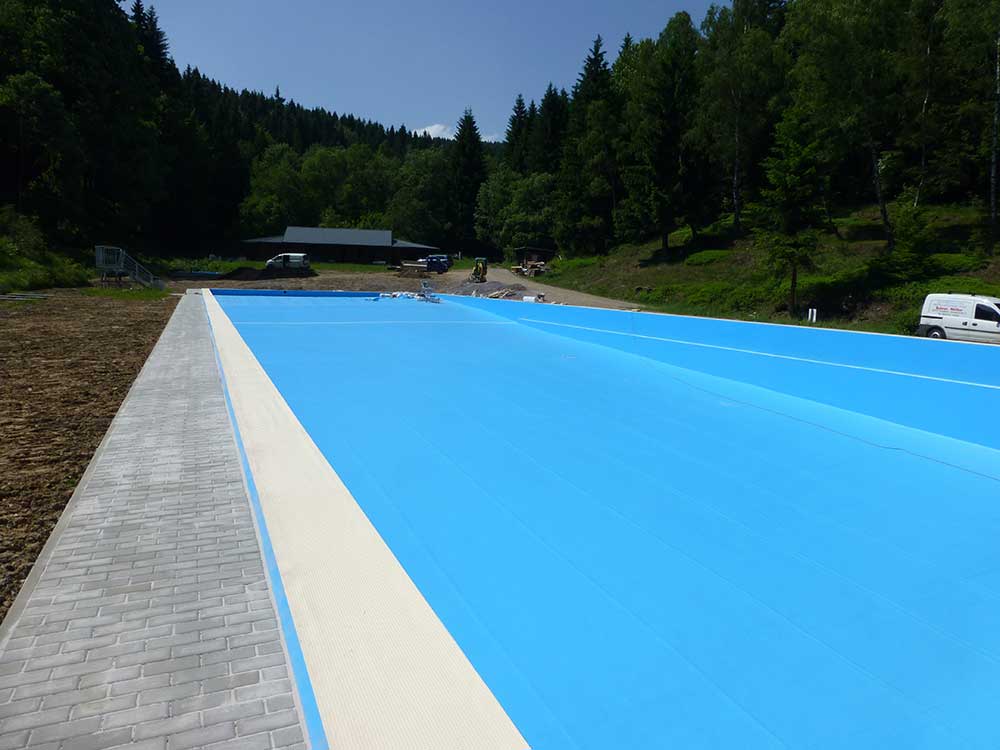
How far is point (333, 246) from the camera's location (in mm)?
59281

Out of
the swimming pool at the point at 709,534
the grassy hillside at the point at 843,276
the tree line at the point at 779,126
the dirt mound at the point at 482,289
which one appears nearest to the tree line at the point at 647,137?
the tree line at the point at 779,126

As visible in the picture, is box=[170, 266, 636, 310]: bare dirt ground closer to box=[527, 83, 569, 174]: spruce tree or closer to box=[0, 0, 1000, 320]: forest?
box=[0, 0, 1000, 320]: forest

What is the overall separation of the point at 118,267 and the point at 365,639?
107 feet

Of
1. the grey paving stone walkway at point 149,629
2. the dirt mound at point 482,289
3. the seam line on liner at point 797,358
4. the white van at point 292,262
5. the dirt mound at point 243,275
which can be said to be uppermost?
the white van at point 292,262

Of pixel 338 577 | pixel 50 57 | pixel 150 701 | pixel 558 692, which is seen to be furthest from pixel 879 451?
pixel 50 57

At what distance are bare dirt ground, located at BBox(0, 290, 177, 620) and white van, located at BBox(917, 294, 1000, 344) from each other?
57.6 feet

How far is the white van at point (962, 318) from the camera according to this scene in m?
14.4

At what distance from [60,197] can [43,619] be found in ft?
147

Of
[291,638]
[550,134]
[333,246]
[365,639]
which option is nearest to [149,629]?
[291,638]

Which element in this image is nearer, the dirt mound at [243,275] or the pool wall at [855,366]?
the pool wall at [855,366]

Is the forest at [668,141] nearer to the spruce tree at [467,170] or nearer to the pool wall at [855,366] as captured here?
the spruce tree at [467,170]

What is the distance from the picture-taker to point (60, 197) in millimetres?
37625

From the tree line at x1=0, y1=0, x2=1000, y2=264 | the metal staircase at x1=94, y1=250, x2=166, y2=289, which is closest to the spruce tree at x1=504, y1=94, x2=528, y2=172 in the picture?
the tree line at x1=0, y1=0, x2=1000, y2=264

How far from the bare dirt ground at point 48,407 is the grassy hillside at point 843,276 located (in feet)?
64.2
